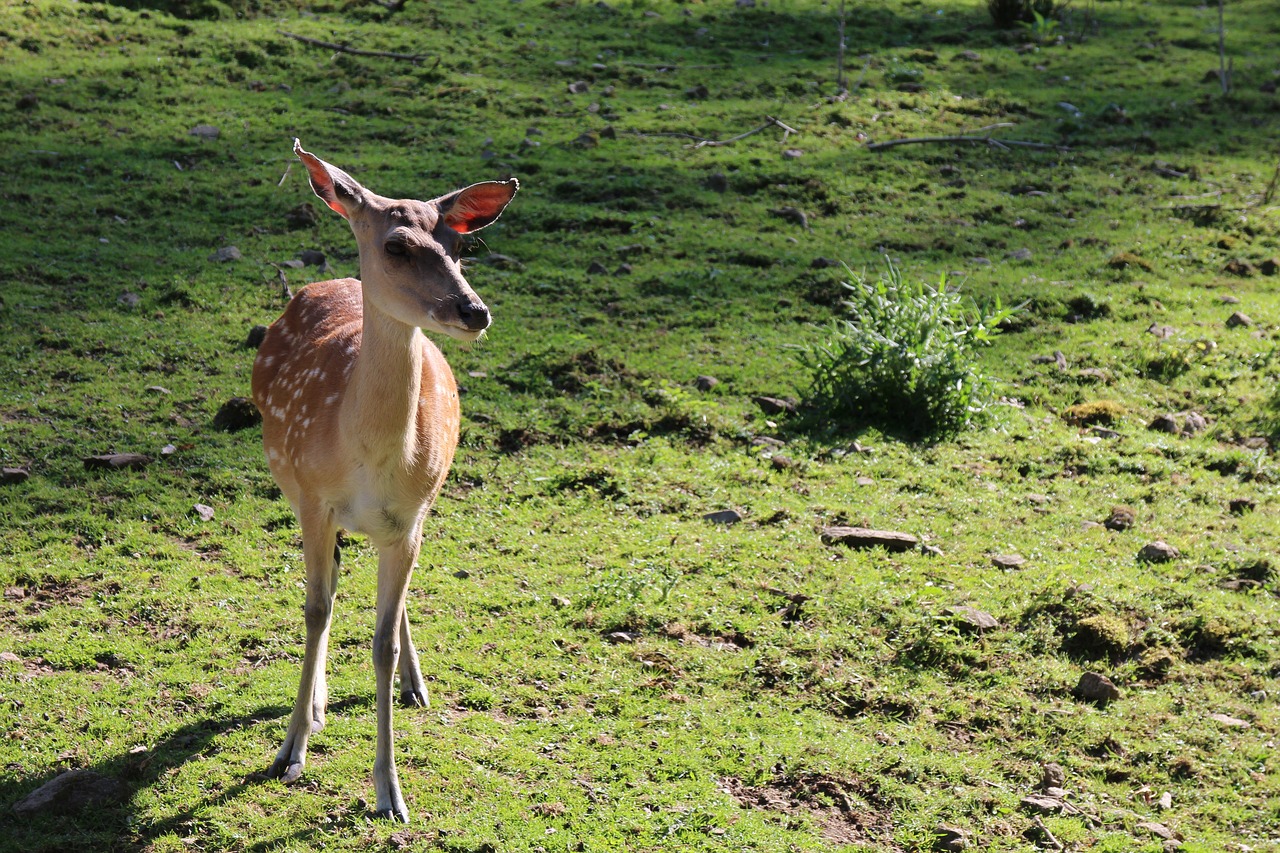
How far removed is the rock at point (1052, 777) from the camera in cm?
512

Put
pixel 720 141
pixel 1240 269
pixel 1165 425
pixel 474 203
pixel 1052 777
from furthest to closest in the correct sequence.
A: pixel 720 141 < pixel 1240 269 < pixel 1165 425 < pixel 1052 777 < pixel 474 203

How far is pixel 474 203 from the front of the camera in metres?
4.64

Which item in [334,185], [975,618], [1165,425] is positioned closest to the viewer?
[334,185]

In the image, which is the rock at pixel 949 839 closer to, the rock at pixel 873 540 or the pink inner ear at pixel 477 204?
the rock at pixel 873 540

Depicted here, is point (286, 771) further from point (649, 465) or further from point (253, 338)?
point (253, 338)

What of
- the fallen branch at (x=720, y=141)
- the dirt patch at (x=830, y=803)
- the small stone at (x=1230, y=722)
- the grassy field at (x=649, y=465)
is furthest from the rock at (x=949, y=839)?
the fallen branch at (x=720, y=141)

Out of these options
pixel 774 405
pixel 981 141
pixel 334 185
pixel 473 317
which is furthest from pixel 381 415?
pixel 981 141

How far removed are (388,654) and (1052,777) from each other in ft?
9.02

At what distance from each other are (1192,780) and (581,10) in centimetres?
1299

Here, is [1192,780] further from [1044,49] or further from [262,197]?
[1044,49]

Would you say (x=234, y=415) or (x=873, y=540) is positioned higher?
(x=234, y=415)

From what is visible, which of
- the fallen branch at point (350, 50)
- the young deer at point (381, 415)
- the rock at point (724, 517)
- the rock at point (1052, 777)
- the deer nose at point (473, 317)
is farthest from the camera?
the fallen branch at point (350, 50)

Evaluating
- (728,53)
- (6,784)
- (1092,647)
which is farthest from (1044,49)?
(6,784)

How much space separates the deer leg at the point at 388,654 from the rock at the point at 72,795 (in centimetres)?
94
